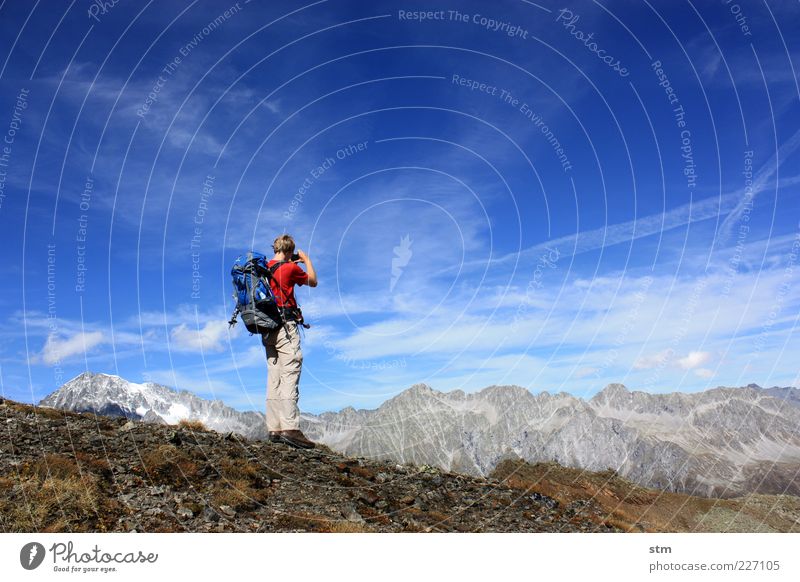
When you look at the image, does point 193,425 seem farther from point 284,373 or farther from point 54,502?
point 54,502

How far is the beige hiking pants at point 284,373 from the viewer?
1390 cm

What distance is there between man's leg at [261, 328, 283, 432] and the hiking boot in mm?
282

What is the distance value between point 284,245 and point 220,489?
6461 mm

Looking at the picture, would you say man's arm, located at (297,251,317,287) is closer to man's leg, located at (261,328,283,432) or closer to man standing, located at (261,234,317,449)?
man standing, located at (261,234,317,449)

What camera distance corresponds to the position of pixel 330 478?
41.3ft

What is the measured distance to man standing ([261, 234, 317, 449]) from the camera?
45.6ft

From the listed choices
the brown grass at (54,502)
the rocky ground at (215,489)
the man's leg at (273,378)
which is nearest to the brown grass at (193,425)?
the rocky ground at (215,489)

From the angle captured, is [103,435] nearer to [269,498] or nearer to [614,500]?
[269,498]

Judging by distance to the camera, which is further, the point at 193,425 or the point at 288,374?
the point at 193,425

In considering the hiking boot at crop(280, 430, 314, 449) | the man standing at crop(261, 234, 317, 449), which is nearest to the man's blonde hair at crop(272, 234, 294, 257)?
the man standing at crop(261, 234, 317, 449)

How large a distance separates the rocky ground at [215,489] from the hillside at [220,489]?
0.09ft

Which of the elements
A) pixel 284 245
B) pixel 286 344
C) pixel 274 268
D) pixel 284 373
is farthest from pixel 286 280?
pixel 284 373

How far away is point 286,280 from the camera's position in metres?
13.9
